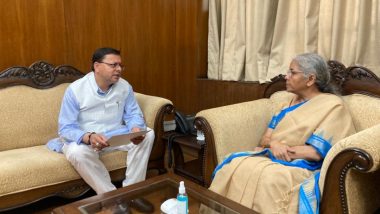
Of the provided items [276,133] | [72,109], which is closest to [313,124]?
[276,133]

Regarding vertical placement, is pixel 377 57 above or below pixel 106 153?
above

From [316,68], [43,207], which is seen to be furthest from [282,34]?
[43,207]

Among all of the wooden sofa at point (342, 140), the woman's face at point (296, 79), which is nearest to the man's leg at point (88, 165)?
the wooden sofa at point (342, 140)

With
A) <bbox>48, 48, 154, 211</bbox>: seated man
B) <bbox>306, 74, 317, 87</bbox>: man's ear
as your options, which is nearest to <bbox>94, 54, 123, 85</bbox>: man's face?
<bbox>48, 48, 154, 211</bbox>: seated man

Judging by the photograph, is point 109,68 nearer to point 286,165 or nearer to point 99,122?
point 99,122

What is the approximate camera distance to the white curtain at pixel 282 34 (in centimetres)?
218

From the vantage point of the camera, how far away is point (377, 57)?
7.09 feet

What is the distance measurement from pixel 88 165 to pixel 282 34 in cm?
176

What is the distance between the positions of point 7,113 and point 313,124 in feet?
6.36

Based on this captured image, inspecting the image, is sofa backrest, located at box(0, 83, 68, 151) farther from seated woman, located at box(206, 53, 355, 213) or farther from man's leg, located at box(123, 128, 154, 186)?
seated woman, located at box(206, 53, 355, 213)

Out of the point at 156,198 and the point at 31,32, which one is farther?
the point at 31,32

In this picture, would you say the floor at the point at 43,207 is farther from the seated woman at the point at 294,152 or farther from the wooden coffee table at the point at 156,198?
the seated woman at the point at 294,152

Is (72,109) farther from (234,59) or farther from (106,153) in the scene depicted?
(234,59)

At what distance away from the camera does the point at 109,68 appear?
2170 millimetres
